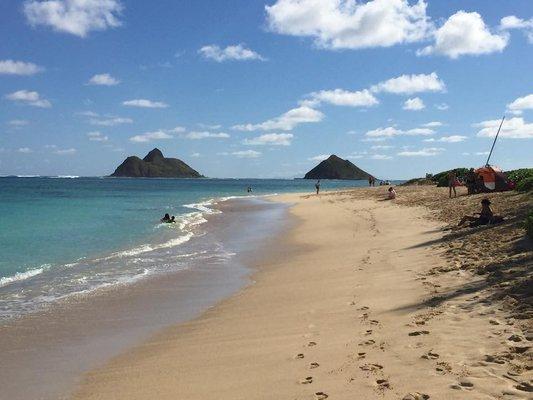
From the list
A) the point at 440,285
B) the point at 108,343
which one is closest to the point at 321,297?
the point at 440,285

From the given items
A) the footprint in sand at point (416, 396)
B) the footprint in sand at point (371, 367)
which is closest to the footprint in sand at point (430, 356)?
the footprint in sand at point (371, 367)

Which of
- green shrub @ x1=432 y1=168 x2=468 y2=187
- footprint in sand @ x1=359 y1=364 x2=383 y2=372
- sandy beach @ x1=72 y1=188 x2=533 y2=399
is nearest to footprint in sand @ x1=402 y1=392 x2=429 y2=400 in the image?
sandy beach @ x1=72 y1=188 x2=533 y2=399

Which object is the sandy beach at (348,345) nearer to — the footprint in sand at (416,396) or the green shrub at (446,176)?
the footprint in sand at (416,396)

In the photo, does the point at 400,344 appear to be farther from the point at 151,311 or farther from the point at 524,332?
the point at 151,311

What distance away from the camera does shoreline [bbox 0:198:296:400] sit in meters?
7.23

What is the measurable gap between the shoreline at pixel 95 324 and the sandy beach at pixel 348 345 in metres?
0.46

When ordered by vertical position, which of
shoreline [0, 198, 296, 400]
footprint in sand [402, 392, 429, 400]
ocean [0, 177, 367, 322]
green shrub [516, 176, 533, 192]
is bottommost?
shoreline [0, 198, 296, 400]

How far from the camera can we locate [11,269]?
16.5 m

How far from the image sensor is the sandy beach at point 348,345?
5598 mm

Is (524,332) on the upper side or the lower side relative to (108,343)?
upper

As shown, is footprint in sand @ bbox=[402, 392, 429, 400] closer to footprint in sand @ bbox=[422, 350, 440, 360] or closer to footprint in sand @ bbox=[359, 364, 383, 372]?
footprint in sand @ bbox=[359, 364, 383, 372]

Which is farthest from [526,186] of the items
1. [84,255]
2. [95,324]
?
[95,324]

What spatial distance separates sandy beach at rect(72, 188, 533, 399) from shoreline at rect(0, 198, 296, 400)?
46cm

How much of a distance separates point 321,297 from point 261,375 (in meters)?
4.42
